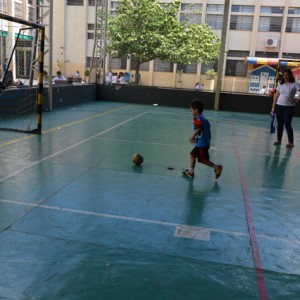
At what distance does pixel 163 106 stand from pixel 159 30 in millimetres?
8161

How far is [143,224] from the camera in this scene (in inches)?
179

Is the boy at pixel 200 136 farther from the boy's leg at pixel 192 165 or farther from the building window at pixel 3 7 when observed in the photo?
the building window at pixel 3 7

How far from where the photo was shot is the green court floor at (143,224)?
329 cm

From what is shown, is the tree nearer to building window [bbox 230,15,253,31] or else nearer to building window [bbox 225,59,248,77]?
building window [bbox 225,59,248,77]

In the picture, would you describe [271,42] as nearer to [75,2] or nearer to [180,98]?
[180,98]

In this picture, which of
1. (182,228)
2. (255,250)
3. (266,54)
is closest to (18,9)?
(182,228)

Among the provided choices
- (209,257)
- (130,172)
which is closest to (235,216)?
(209,257)

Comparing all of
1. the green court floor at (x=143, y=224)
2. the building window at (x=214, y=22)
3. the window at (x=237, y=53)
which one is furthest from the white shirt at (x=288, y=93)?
the building window at (x=214, y=22)

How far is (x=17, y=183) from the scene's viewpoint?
5.86 m

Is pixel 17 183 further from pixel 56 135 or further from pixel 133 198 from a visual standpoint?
pixel 56 135

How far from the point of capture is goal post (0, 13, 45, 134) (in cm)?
1171

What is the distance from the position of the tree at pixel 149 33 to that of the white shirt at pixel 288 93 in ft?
52.5

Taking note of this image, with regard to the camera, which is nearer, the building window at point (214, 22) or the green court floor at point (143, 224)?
the green court floor at point (143, 224)

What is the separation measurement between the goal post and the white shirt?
6648 millimetres
